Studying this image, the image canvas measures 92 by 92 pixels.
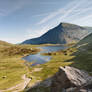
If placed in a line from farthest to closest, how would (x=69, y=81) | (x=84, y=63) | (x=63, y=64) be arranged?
1. (x=63, y=64)
2. (x=84, y=63)
3. (x=69, y=81)

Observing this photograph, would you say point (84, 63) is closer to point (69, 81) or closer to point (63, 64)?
point (63, 64)

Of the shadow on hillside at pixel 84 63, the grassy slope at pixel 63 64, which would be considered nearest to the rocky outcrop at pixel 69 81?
the grassy slope at pixel 63 64

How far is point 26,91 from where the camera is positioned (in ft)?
150

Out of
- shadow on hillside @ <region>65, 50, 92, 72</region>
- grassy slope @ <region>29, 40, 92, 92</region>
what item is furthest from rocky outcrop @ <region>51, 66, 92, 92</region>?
shadow on hillside @ <region>65, 50, 92, 72</region>

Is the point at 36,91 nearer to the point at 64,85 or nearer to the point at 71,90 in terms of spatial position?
the point at 64,85

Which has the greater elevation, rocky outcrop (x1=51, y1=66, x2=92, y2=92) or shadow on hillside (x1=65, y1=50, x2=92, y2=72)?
rocky outcrop (x1=51, y1=66, x2=92, y2=92)

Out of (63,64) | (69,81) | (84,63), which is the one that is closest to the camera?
(69,81)

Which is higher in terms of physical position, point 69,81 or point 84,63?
point 69,81

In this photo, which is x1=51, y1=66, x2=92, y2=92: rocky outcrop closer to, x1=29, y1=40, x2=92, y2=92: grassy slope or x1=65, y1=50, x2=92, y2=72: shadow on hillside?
x1=29, y1=40, x2=92, y2=92: grassy slope

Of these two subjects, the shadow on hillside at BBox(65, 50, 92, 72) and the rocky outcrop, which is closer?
the rocky outcrop

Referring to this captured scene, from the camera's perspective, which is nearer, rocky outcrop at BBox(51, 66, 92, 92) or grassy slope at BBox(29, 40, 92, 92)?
rocky outcrop at BBox(51, 66, 92, 92)

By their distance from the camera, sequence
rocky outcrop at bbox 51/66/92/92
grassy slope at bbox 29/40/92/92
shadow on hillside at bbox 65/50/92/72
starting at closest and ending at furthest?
rocky outcrop at bbox 51/66/92/92, grassy slope at bbox 29/40/92/92, shadow on hillside at bbox 65/50/92/72

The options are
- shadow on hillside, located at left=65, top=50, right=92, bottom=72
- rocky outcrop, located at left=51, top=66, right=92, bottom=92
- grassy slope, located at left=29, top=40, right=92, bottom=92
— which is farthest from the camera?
shadow on hillside, located at left=65, top=50, right=92, bottom=72

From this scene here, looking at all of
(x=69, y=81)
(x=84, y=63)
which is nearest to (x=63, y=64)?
(x=84, y=63)
